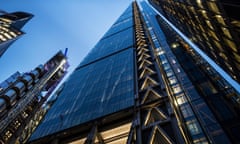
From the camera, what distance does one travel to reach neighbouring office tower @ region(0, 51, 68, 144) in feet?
131

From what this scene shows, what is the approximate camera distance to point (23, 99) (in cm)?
5112

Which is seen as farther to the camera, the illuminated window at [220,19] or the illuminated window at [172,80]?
the illuminated window at [172,80]

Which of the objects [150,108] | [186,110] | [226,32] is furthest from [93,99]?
[226,32]

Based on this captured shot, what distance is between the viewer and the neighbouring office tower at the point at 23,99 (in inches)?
1577

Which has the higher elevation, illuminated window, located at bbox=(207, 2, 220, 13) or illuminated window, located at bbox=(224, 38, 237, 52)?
illuminated window, located at bbox=(207, 2, 220, 13)

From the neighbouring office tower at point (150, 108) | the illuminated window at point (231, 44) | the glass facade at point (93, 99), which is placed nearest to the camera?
the illuminated window at point (231, 44)

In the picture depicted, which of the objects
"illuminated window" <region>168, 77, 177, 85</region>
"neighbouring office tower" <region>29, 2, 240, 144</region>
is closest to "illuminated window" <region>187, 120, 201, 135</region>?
"neighbouring office tower" <region>29, 2, 240, 144</region>

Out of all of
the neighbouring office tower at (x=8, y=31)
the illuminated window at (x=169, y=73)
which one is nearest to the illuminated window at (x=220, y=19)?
the illuminated window at (x=169, y=73)

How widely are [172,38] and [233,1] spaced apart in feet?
141

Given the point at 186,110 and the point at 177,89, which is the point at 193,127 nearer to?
the point at 186,110

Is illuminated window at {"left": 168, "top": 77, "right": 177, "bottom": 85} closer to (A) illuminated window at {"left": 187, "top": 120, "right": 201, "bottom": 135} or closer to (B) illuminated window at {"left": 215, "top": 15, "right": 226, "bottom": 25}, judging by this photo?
(A) illuminated window at {"left": 187, "top": 120, "right": 201, "bottom": 135}

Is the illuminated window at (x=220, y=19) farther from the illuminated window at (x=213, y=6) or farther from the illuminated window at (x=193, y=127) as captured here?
the illuminated window at (x=193, y=127)

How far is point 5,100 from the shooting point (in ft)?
147

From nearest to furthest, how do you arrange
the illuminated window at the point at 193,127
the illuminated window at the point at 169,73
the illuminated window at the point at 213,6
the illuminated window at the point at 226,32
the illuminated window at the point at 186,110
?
the illuminated window at the point at 213,6 < the illuminated window at the point at 226,32 < the illuminated window at the point at 193,127 < the illuminated window at the point at 186,110 < the illuminated window at the point at 169,73
